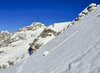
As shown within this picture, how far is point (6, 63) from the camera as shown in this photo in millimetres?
36781

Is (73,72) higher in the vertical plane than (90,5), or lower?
lower

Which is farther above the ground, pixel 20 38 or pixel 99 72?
pixel 20 38

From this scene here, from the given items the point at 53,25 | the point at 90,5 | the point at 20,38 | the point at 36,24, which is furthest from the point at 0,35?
the point at 90,5

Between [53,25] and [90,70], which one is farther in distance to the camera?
[53,25]

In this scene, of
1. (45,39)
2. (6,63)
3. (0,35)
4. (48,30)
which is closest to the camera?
(6,63)

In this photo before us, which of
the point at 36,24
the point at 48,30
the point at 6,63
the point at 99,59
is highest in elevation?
the point at 36,24

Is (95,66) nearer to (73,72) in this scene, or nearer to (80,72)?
(80,72)

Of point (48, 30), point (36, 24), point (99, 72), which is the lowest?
point (99, 72)

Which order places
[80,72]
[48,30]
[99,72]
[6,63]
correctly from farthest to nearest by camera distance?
[48,30] → [6,63] → [80,72] → [99,72]

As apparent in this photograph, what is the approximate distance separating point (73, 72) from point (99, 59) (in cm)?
101

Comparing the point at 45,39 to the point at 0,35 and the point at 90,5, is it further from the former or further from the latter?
the point at 0,35

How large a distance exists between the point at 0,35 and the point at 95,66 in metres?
157

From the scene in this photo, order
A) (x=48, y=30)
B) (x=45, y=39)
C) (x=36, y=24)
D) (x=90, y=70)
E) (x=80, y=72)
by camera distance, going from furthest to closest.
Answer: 1. (x=36, y=24)
2. (x=48, y=30)
3. (x=45, y=39)
4. (x=80, y=72)
5. (x=90, y=70)

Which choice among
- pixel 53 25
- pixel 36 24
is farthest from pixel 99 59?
pixel 36 24
